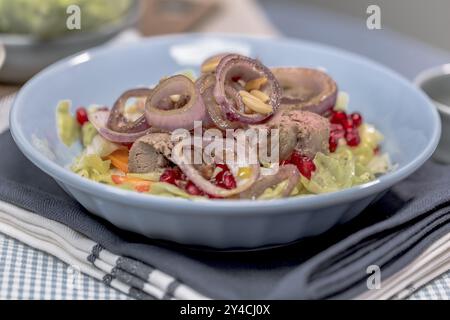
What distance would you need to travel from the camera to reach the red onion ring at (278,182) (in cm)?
193


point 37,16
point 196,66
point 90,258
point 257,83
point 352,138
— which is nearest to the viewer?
point 90,258

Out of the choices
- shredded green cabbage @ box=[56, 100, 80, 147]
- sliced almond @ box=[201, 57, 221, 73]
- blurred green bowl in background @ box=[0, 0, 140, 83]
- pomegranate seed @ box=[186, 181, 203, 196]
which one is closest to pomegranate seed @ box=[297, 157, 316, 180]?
pomegranate seed @ box=[186, 181, 203, 196]

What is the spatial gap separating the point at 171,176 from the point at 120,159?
257mm

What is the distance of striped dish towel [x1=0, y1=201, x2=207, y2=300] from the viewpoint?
1.81 meters

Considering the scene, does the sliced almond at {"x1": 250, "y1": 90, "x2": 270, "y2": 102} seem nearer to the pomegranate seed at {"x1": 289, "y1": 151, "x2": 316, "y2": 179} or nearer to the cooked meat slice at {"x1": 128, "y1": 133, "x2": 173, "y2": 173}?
the pomegranate seed at {"x1": 289, "y1": 151, "x2": 316, "y2": 179}

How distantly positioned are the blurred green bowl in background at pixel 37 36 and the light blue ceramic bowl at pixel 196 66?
34 cm

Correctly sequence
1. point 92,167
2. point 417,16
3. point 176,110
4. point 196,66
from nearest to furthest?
1. point 176,110
2. point 92,167
3. point 196,66
4. point 417,16

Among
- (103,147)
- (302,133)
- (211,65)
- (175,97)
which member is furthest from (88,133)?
(302,133)

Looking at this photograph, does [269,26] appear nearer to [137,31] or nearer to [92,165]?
[137,31]

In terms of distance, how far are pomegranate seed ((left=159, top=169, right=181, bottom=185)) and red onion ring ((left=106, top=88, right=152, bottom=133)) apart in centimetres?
18

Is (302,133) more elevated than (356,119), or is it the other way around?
(302,133)

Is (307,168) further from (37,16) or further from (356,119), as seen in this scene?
(37,16)

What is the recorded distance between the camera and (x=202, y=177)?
1989mm
